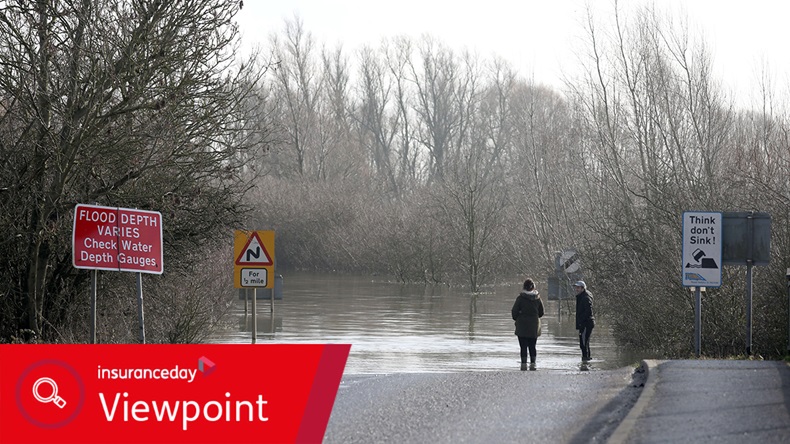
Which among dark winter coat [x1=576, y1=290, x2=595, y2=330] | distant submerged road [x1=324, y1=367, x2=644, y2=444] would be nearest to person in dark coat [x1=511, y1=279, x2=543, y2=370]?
dark winter coat [x1=576, y1=290, x2=595, y2=330]

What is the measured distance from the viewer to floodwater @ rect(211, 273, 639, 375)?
25.2m

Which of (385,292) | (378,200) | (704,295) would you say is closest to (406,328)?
(704,295)

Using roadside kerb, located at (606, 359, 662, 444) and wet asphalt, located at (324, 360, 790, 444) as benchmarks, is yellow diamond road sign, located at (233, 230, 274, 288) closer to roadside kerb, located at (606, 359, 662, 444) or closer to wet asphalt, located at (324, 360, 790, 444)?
wet asphalt, located at (324, 360, 790, 444)

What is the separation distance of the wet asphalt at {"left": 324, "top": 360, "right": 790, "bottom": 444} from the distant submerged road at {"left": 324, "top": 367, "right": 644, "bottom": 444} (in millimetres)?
11

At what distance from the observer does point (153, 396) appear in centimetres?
1139

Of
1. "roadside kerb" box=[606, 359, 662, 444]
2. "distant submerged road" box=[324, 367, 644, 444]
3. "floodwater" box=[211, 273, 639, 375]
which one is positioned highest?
"roadside kerb" box=[606, 359, 662, 444]

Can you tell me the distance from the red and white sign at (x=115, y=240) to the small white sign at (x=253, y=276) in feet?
28.5

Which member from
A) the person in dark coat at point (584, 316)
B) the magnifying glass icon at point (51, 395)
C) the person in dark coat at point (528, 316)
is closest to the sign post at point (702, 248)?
the person in dark coat at point (528, 316)

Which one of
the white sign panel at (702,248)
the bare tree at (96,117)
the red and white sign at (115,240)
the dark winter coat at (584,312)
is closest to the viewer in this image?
the red and white sign at (115,240)

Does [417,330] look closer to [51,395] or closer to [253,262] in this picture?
[253,262]

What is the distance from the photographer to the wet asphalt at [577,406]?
11083mm

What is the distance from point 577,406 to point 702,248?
6.94 metres

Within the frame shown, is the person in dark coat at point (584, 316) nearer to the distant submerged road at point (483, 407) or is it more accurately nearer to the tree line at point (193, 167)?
the tree line at point (193, 167)

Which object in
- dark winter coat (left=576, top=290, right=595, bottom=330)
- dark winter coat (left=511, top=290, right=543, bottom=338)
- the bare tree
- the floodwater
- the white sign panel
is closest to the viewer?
the white sign panel
